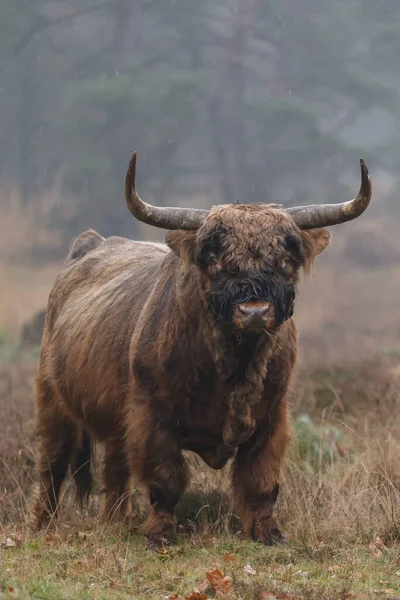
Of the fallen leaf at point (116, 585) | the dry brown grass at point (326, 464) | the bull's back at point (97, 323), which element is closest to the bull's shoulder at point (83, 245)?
the bull's back at point (97, 323)

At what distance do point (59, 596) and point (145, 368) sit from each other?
2.30 metres

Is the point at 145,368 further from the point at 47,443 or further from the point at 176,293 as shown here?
the point at 47,443

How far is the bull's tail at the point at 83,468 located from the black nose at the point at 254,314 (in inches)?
127

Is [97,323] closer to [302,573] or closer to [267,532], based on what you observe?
[267,532]

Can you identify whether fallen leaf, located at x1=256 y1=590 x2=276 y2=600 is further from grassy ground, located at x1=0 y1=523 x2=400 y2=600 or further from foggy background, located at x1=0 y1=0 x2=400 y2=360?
foggy background, located at x1=0 y1=0 x2=400 y2=360

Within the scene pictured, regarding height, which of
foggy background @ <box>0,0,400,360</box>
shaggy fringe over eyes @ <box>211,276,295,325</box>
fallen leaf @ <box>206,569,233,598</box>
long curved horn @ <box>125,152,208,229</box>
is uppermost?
foggy background @ <box>0,0,400,360</box>

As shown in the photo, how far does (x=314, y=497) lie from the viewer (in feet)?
25.7

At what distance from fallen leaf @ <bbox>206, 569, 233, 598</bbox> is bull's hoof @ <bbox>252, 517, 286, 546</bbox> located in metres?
1.54

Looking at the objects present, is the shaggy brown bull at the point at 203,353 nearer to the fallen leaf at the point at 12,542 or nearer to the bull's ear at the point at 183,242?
the bull's ear at the point at 183,242

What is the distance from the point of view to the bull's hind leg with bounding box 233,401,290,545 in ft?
23.3

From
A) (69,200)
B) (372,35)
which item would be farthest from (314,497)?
(372,35)

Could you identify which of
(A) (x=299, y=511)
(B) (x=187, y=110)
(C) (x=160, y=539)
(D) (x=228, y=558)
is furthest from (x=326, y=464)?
(B) (x=187, y=110)

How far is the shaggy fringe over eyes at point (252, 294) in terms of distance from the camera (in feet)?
19.9

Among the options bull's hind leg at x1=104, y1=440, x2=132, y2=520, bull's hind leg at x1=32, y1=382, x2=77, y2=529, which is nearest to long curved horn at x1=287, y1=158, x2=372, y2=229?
bull's hind leg at x1=104, y1=440, x2=132, y2=520
